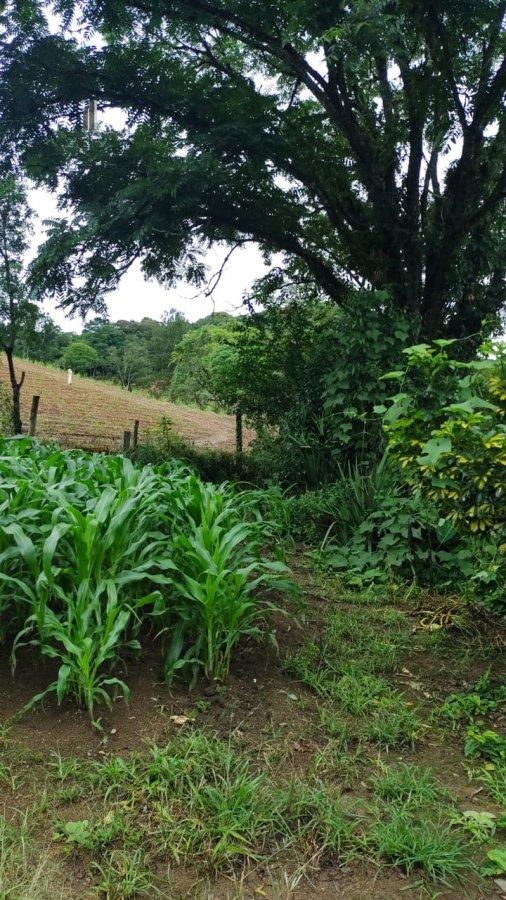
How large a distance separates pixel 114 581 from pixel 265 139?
486cm

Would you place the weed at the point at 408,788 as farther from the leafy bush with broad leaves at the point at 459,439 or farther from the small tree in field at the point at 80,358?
the small tree in field at the point at 80,358

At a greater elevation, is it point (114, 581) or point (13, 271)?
point (13, 271)

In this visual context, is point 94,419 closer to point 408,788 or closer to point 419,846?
point 408,788

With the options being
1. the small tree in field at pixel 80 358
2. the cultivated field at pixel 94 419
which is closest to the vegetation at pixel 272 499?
the cultivated field at pixel 94 419

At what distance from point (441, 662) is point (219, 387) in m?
5.56

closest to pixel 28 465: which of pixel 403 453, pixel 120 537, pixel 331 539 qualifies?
pixel 120 537

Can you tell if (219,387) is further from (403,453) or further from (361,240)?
(403,453)

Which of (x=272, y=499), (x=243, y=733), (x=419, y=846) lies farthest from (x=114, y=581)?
(x=272, y=499)

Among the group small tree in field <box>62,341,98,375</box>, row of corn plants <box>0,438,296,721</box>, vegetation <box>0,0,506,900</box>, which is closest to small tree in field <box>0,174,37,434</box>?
vegetation <box>0,0,506,900</box>

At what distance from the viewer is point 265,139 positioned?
5617mm

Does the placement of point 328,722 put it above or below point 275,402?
below

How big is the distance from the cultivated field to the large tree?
2718 millimetres

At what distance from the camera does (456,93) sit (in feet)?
18.4

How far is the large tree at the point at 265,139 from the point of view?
17.5 ft
